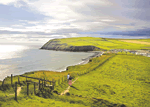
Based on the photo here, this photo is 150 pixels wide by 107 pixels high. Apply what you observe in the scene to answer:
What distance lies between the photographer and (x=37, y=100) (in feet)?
60.2

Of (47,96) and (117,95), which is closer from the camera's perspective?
(47,96)

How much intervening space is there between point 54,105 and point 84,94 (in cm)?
807

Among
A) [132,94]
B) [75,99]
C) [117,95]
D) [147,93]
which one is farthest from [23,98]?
[147,93]

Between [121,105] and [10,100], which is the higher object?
[10,100]

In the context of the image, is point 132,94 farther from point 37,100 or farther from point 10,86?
point 10,86

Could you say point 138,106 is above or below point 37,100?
below

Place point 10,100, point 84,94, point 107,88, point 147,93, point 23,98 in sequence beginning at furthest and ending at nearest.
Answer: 1. point 107,88
2. point 147,93
3. point 84,94
4. point 23,98
5. point 10,100

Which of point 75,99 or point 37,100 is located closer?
point 37,100

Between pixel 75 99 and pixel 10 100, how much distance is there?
1002 centimetres

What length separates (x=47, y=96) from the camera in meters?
20.7

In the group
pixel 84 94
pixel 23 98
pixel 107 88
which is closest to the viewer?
pixel 23 98

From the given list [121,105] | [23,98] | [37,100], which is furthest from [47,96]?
[121,105]

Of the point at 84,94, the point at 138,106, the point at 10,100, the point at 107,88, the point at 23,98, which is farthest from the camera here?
the point at 107,88

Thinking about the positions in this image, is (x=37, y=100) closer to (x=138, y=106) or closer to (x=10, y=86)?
(x=10, y=86)
